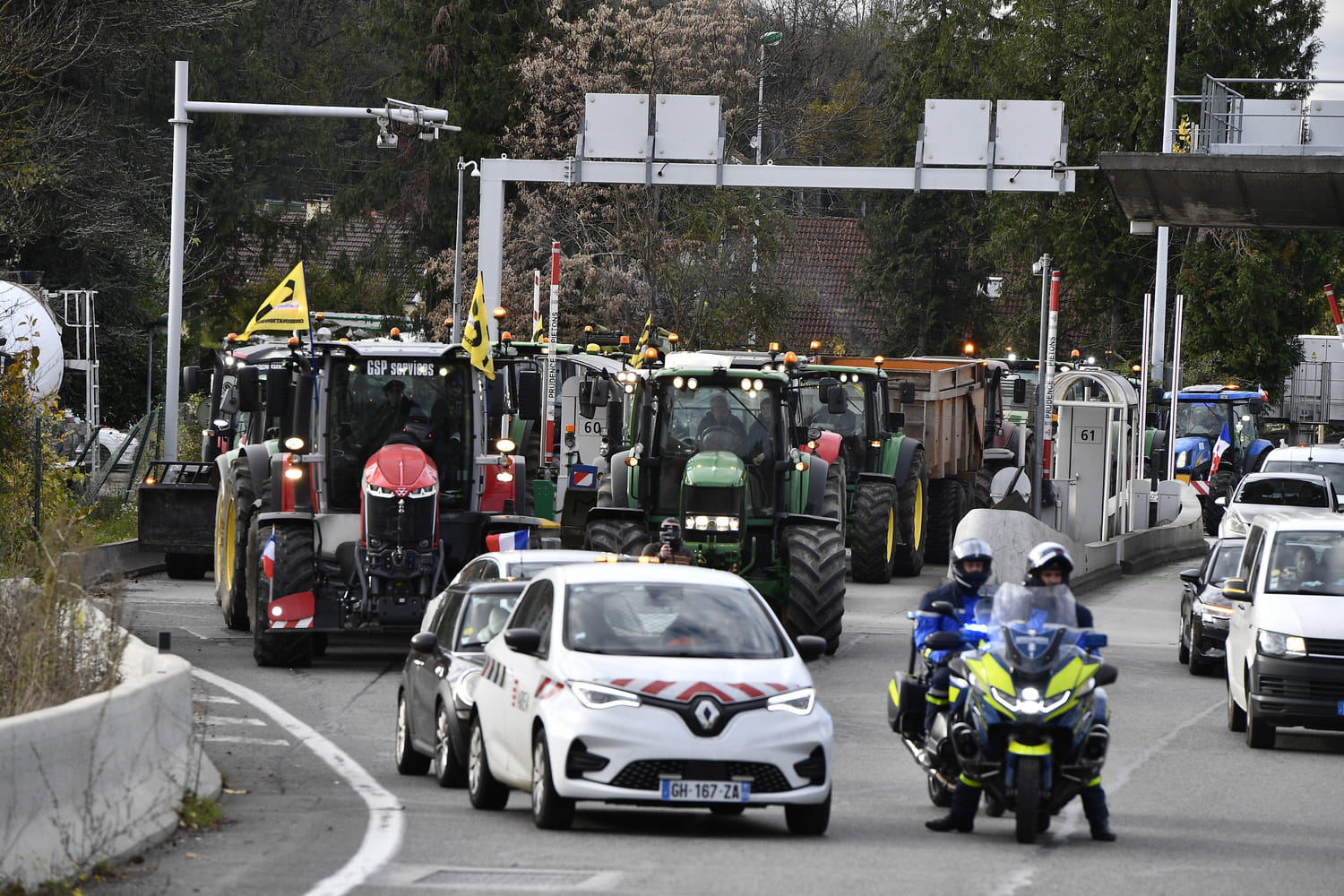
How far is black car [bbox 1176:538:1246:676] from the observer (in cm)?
2045

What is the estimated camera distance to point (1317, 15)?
202ft

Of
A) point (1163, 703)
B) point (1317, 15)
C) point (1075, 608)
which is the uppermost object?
point (1317, 15)

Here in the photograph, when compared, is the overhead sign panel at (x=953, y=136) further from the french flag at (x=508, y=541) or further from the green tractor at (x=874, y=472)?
the french flag at (x=508, y=541)

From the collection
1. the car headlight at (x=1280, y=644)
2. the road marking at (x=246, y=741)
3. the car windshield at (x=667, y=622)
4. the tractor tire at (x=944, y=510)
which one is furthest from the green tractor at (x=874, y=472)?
the car windshield at (x=667, y=622)

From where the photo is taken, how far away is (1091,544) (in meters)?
32.8

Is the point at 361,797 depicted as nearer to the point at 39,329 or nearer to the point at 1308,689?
the point at 1308,689

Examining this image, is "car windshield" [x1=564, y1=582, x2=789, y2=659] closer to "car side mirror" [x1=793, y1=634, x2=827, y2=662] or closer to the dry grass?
"car side mirror" [x1=793, y1=634, x2=827, y2=662]

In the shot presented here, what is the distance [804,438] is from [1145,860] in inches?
465

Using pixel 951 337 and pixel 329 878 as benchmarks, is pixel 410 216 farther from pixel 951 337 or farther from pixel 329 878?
pixel 329 878

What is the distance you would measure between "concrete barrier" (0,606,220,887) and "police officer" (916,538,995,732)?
4019 millimetres

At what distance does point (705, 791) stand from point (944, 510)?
21.7m

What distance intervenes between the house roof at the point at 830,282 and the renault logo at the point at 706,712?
60.6 metres

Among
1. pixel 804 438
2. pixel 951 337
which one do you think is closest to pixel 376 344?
pixel 804 438

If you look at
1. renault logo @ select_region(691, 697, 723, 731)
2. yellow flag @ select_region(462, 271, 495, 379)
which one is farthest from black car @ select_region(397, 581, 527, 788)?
yellow flag @ select_region(462, 271, 495, 379)
